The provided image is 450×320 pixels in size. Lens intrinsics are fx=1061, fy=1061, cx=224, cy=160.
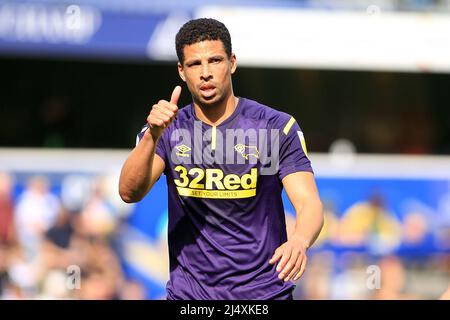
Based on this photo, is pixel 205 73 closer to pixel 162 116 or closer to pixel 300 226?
pixel 162 116

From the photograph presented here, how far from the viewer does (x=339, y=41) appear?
14906mm

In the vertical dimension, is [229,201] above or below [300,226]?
above

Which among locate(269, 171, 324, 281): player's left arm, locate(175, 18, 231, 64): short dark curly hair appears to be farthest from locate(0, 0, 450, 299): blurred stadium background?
locate(269, 171, 324, 281): player's left arm

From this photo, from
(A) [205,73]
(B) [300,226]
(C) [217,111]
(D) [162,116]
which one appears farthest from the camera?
(C) [217,111]

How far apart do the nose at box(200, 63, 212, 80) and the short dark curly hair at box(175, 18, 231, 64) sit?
0.18 m

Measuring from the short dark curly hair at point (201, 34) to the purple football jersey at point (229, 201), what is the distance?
0.46 m

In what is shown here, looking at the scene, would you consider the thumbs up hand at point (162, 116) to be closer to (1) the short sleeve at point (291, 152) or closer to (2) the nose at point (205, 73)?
(2) the nose at point (205, 73)

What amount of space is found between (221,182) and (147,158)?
550 mm

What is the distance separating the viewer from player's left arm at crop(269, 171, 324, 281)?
6066 mm

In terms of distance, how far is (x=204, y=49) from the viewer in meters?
6.75

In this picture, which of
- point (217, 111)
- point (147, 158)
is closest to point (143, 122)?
point (217, 111)

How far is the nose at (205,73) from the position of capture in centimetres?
668

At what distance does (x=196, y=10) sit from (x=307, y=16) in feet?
5.06

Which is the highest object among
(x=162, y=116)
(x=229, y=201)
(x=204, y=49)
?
(x=204, y=49)
